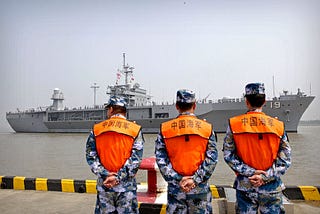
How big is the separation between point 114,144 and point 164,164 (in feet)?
1.40

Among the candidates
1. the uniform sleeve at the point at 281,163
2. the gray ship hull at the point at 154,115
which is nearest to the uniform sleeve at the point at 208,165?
the uniform sleeve at the point at 281,163

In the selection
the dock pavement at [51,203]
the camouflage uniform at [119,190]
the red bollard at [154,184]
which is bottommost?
the dock pavement at [51,203]

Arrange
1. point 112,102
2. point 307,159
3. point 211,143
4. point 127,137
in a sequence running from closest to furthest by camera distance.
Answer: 1. point 211,143
2. point 127,137
3. point 112,102
4. point 307,159

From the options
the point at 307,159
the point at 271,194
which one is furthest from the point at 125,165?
the point at 307,159

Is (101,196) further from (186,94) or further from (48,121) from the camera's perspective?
(48,121)

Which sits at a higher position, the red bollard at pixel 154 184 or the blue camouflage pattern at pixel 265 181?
the blue camouflage pattern at pixel 265 181

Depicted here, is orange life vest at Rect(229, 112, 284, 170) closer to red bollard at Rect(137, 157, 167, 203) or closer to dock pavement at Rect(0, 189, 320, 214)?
dock pavement at Rect(0, 189, 320, 214)

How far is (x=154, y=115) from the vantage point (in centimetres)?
3103

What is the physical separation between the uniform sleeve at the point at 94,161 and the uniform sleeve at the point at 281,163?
1199 millimetres

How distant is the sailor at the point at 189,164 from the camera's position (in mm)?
1761

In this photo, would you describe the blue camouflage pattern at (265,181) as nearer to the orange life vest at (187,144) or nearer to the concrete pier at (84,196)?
the orange life vest at (187,144)

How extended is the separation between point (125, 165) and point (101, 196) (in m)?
0.31

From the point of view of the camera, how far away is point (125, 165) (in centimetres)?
193

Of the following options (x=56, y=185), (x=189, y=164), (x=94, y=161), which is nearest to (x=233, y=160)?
(x=189, y=164)
